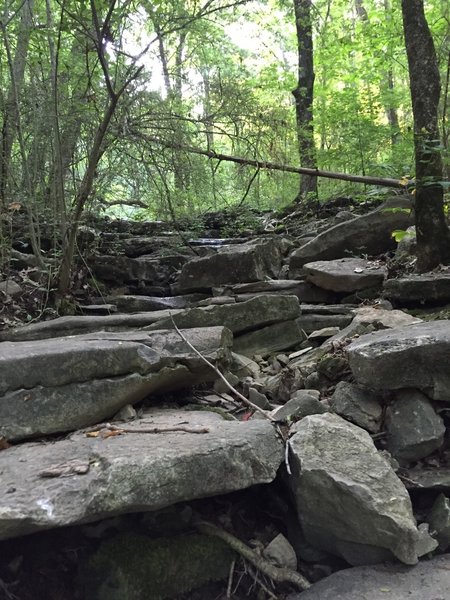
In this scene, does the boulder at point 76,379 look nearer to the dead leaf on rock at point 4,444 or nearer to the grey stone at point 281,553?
the dead leaf on rock at point 4,444

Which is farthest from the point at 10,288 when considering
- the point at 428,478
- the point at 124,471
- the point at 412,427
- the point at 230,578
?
the point at 428,478

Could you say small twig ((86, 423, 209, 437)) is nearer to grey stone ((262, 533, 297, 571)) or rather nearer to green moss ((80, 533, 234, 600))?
green moss ((80, 533, 234, 600))

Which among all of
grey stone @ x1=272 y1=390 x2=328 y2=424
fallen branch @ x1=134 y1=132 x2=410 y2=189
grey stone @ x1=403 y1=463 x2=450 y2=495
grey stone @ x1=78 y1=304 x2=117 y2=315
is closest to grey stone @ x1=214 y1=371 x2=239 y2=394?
grey stone @ x1=272 y1=390 x2=328 y2=424

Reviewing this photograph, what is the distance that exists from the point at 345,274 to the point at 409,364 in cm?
272

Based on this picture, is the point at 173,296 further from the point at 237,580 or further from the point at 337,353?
the point at 237,580

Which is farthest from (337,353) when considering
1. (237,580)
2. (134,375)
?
(237,580)

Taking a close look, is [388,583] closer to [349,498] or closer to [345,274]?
[349,498]

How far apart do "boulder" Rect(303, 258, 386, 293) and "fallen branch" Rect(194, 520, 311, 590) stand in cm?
371

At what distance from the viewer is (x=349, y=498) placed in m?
2.51

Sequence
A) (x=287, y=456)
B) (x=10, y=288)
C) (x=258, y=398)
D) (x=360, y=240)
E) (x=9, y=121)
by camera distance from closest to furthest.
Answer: (x=287, y=456), (x=258, y=398), (x=10, y=288), (x=9, y=121), (x=360, y=240)

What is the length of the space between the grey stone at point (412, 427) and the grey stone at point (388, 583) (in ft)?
2.05

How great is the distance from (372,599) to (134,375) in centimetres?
188

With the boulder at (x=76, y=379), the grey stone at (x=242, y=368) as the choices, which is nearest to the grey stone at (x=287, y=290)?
the grey stone at (x=242, y=368)

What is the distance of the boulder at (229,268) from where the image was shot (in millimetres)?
6770
